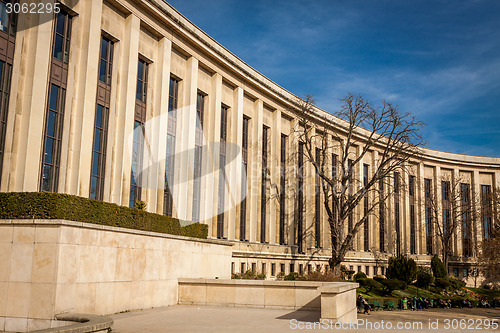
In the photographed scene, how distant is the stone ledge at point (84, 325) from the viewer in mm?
9875

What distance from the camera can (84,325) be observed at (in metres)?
10.7

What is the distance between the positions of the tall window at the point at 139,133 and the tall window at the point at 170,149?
7.80 feet

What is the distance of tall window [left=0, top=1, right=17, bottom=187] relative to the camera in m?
19.7

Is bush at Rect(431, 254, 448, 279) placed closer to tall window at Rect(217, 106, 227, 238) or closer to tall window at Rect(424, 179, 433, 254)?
tall window at Rect(424, 179, 433, 254)

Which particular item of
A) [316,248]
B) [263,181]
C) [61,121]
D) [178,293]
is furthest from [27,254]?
[316,248]

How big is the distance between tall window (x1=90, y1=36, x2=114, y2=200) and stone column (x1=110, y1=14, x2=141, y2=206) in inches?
17.5

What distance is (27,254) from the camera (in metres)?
14.1

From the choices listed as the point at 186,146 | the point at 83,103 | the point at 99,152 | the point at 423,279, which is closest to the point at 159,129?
the point at 186,146

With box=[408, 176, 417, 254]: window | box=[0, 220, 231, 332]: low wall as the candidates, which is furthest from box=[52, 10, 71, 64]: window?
box=[408, 176, 417, 254]: window

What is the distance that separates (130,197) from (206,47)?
12828 millimetres

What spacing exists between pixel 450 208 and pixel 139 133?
53.0 metres

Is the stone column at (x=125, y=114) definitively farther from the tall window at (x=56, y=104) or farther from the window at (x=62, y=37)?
the window at (x=62, y=37)

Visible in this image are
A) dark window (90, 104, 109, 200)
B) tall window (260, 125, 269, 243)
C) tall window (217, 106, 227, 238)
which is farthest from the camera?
tall window (260, 125, 269, 243)

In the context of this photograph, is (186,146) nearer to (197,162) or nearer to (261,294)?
(197,162)
